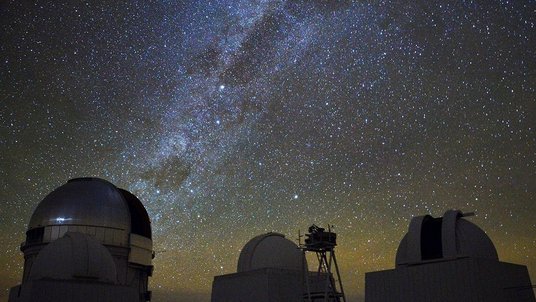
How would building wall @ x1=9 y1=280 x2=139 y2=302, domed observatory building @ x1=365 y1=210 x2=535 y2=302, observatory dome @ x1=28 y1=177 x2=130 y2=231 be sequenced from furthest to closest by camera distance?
observatory dome @ x1=28 y1=177 x2=130 y2=231
building wall @ x1=9 y1=280 x2=139 y2=302
domed observatory building @ x1=365 y1=210 x2=535 y2=302

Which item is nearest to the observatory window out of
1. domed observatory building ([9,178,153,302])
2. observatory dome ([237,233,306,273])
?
observatory dome ([237,233,306,273])

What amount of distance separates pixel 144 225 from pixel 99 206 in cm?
396

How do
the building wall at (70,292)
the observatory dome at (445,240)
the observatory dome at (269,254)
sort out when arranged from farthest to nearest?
the observatory dome at (269,254) → the building wall at (70,292) → the observatory dome at (445,240)

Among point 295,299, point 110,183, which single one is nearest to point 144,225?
point 110,183

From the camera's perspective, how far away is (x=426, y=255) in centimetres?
2078

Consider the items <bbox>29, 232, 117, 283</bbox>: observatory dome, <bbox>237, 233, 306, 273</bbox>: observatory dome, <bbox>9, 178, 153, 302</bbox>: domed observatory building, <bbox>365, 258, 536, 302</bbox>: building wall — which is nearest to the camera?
<bbox>365, 258, 536, 302</bbox>: building wall

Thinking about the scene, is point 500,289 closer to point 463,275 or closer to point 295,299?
point 463,275

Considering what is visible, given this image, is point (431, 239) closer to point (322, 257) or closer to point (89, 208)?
point (322, 257)

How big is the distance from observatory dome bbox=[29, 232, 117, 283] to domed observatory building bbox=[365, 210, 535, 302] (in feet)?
43.3

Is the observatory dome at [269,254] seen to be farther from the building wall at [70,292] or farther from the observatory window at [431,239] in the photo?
the observatory window at [431,239]

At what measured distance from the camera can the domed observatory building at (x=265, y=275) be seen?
1011 inches

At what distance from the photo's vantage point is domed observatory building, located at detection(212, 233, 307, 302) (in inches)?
1011

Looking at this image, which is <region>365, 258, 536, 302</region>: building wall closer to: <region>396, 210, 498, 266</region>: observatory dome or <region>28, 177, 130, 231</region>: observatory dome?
<region>396, 210, 498, 266</region>: observatory dome

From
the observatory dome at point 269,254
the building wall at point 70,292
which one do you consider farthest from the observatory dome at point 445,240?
the building wall at point 70,292
